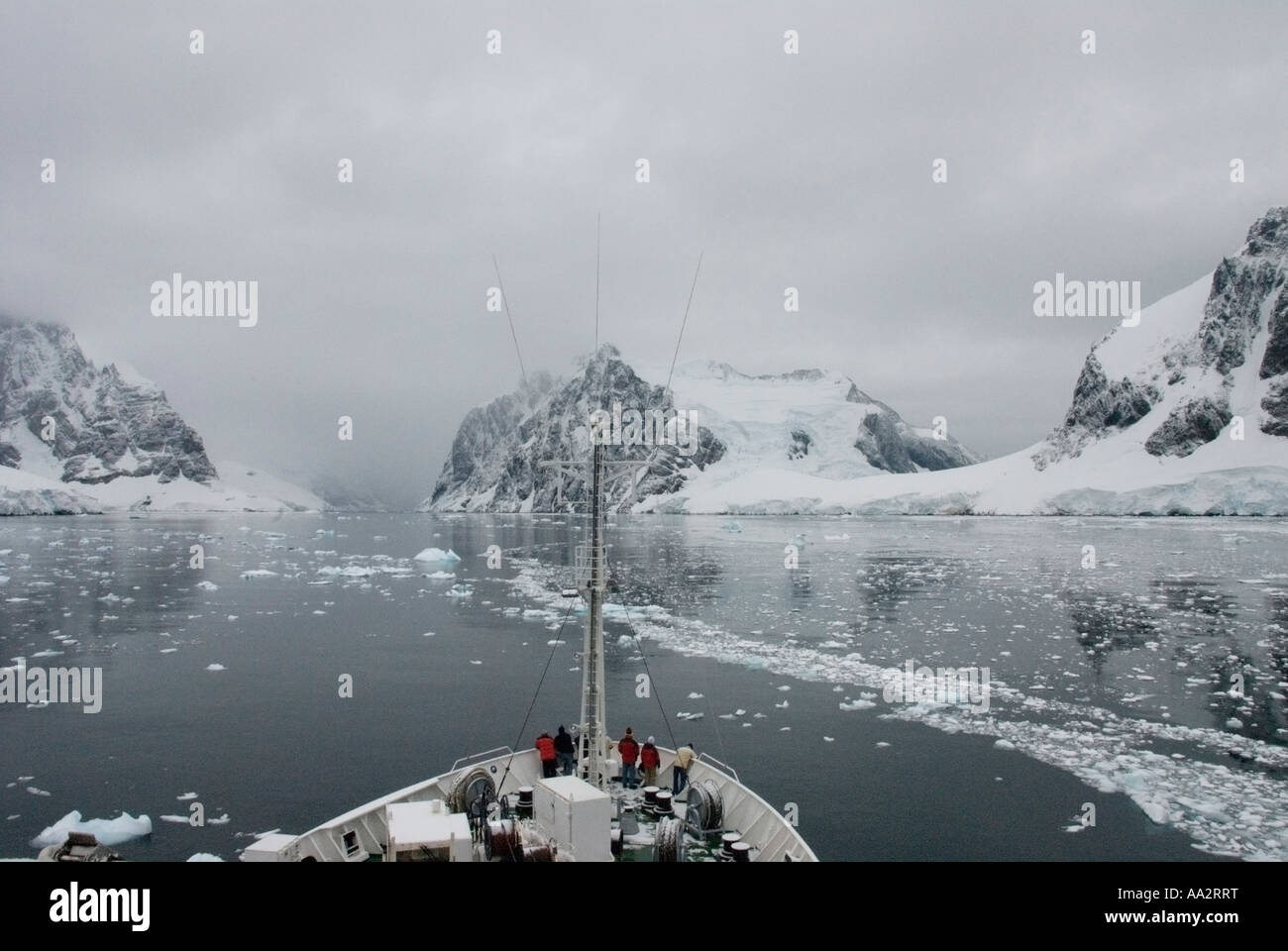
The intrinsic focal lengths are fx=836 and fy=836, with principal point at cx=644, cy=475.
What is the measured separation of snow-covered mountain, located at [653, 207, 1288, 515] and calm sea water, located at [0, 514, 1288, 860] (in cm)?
8252

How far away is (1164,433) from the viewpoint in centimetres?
15162

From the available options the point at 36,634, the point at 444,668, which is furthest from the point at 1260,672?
the point at 36,634

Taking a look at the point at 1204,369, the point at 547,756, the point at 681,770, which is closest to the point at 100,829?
the point at 547,756

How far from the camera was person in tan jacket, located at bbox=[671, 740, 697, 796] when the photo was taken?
608 inches

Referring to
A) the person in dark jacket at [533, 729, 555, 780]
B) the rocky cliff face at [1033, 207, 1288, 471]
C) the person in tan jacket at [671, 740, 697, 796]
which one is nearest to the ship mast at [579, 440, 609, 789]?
the person in dark jacket at [533, 729, 555, 780]

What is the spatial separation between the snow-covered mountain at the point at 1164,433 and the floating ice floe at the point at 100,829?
139495 millimetres

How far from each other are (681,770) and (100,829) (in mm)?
10965

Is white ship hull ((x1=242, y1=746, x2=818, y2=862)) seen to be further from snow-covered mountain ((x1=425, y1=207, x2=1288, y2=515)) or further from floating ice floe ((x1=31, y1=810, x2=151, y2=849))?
snow-covered mountain ((x1=425, y1=207, x2=1288, y2=515))

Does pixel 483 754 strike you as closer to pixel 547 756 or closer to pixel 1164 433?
pixel 547 756

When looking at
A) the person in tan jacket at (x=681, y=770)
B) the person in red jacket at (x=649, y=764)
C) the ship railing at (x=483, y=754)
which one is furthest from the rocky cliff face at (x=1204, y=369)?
the person in red jacket at (x=649, y=764)

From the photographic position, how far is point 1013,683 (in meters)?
27.5

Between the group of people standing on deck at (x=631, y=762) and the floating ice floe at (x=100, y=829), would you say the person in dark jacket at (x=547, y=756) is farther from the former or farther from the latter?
the floating ice floe at (x=100, y=829)

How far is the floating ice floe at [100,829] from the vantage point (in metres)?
15.6
